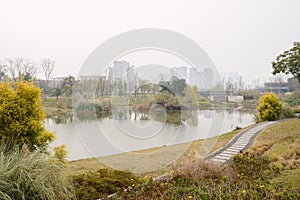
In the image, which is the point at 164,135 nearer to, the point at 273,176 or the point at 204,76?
the point at 204,76

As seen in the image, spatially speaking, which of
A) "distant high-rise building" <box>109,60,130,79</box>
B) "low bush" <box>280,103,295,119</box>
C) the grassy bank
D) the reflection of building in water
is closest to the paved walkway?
the reflection of building in water

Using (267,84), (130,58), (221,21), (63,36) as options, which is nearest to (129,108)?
(130,58)

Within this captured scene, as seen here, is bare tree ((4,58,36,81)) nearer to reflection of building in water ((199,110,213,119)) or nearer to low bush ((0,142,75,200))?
reflection of building in water ((199,110,213,119))

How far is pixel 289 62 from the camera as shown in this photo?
34.5ft

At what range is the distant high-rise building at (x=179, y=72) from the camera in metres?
5.14

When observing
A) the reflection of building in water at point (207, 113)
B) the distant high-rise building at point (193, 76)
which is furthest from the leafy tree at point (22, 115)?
the reflection of building in water at point (207, 113)

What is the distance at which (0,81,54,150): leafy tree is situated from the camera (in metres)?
4.31

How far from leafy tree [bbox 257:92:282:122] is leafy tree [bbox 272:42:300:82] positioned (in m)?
5.84

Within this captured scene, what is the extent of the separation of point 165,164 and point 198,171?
7.20 ft

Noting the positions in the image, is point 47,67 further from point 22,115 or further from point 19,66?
point 22,115

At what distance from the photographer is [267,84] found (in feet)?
162

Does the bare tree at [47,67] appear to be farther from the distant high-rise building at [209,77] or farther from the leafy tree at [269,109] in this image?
the distant high-rise building at [209,77]

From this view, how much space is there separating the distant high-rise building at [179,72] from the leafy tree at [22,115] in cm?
308

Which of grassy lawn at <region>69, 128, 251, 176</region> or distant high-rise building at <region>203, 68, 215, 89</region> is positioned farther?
grassy lawn at <region>69, 128, 251, 176</region>
